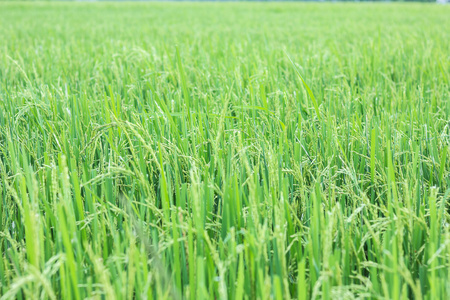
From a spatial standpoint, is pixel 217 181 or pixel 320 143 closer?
pixel 217 181

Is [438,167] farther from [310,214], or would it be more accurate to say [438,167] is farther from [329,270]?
[329,270]

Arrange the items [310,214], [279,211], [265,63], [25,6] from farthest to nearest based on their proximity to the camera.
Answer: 1. [25,6]
2. [265,63]
3. [310,214]
4. [279,211]

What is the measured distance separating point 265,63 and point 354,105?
94 cm

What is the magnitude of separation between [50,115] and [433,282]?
1.34 metres

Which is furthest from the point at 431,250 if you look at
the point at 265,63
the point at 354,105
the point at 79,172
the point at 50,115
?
the point at 265,63


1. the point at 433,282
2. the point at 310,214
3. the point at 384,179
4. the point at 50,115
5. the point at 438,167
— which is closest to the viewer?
the point at 433,282

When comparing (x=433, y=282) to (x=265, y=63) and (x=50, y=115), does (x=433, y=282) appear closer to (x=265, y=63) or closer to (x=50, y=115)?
(x=50, y=115)

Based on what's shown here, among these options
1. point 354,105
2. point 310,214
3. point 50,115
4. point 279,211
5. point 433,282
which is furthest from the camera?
point 354,105

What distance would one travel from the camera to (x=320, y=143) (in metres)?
1.21

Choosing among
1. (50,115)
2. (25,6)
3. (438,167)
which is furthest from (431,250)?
(25,6)

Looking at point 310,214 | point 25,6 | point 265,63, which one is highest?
point 25,6

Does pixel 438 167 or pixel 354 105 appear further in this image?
pixel 354 105

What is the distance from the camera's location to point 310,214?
2.90ft

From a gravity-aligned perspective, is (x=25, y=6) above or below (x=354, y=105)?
above
